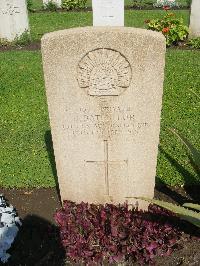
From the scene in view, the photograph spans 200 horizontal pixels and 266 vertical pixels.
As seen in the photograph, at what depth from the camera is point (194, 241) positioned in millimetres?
3438

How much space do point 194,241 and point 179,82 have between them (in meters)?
4.24

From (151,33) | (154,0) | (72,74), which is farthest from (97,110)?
(154,0)

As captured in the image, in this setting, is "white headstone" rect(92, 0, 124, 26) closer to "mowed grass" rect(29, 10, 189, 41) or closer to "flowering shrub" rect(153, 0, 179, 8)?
"mowed grass" rect(29, 10, 189, 41)

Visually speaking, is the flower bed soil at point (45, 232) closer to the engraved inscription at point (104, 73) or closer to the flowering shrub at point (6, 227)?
the flowering shrub at point (6, 227)

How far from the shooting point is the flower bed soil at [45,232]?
3357 millimetres

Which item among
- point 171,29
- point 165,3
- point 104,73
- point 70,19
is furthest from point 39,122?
point 165,3

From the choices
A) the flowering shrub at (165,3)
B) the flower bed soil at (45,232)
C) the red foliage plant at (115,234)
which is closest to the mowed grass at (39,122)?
the flower bed soil at (45,232)

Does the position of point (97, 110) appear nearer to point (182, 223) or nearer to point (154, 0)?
point (182, 223)

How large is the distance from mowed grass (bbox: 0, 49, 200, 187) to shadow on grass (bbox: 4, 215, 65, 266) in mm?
694

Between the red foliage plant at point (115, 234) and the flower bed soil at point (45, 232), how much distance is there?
0.08 metres

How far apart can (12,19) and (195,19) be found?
15.8ft

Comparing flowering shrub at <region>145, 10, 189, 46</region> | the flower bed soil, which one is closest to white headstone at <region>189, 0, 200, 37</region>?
flowering shrub at <region>145, 10, 189, 46</region>

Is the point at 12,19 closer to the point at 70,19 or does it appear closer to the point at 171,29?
the point at 70,19

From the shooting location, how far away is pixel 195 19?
984 centimetres
